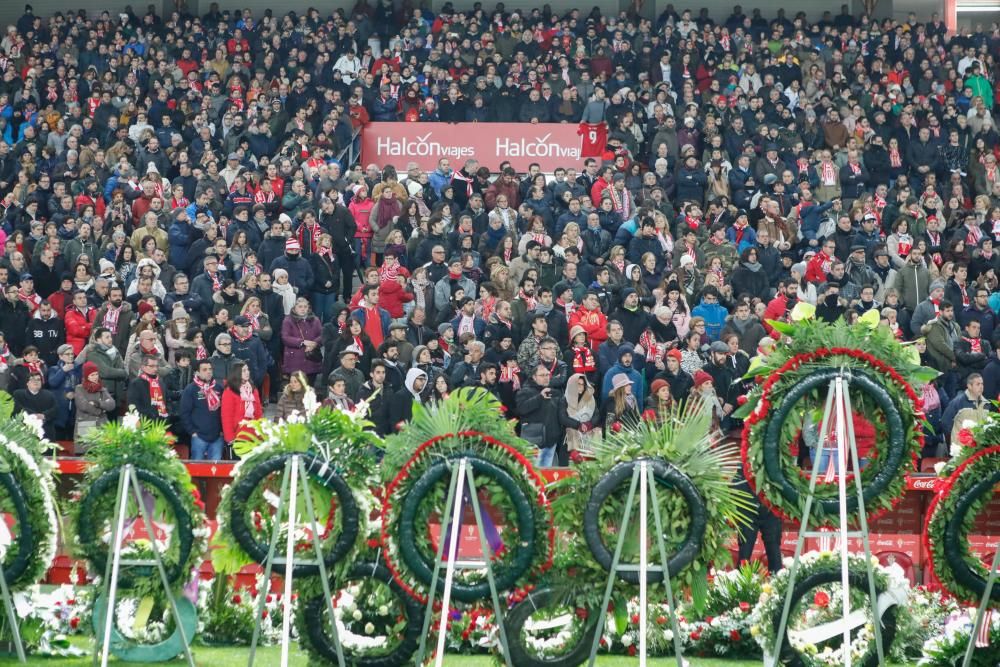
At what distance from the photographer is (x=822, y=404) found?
1225 cm

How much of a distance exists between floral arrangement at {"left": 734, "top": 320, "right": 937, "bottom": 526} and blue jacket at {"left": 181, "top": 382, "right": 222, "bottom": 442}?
27.7 ft

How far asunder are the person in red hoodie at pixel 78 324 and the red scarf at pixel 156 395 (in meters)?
1.99

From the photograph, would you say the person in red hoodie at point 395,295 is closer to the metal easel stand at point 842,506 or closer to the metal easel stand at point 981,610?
the metal easel stand at point 842,506

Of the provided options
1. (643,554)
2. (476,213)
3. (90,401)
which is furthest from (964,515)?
(476,213)

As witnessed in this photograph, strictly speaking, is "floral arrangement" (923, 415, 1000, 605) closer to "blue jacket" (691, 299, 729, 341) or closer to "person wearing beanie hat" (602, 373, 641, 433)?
"person wearing beanie hat" (602, 373, 641, 433)

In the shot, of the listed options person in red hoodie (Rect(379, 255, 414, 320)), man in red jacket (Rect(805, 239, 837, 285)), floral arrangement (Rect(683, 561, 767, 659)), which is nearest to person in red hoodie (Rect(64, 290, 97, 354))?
person in red hoodie (Rect(379, 255, 414, 320))

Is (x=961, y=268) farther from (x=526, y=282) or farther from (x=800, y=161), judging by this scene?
(x=526, y=282)

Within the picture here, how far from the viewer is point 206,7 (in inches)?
1443

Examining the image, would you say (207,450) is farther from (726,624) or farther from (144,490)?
(726,624)

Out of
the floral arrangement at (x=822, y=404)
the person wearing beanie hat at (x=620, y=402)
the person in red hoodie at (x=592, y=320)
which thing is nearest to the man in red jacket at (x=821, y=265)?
the person in red hoodie at (x=592, y=320)

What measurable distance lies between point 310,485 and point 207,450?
6731 mm

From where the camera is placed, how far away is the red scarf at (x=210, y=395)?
18.7m

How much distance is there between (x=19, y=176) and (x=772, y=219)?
12.6 metres

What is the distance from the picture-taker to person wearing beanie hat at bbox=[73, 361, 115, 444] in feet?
62.2
